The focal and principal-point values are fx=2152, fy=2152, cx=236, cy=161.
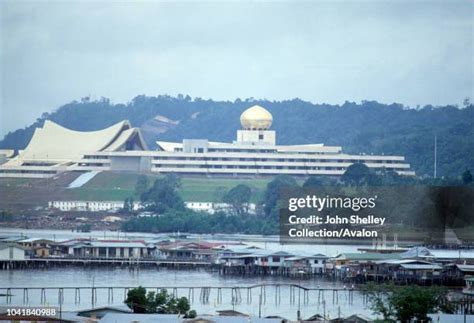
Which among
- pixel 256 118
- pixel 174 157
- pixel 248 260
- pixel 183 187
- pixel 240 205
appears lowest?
pixel 248 260

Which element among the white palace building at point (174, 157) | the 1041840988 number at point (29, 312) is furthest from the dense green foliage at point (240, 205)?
the 1041840988 number at point (29, 312)

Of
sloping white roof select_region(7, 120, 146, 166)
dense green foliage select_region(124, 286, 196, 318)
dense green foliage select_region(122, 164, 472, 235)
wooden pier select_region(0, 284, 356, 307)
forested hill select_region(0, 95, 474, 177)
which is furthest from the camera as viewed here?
sloping white roof select_region(7, 120, 146, 166)

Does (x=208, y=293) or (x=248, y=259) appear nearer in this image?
(x=208, y=293)

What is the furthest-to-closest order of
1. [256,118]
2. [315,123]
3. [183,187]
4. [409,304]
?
1. [315,123]
2. [256,118]
3. [183,187]
4. [409,304]

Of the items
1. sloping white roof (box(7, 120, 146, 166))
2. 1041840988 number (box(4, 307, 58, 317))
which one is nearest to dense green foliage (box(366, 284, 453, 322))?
1041840988 number (box(4, 307, 58, 317))

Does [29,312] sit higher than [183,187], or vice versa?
[183,187]

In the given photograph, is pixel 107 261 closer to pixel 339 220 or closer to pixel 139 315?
pixel 339 220

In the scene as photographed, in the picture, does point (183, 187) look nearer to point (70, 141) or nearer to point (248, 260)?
point (70, 141)

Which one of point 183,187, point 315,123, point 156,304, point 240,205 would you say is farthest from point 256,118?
point 156,304

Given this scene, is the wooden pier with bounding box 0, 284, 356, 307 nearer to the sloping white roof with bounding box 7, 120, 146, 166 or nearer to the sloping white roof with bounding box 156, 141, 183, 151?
the sloping white roof with bounding box 7, 120, 146, 166
